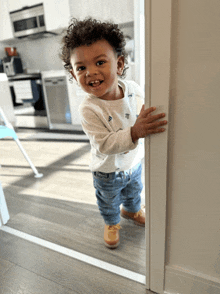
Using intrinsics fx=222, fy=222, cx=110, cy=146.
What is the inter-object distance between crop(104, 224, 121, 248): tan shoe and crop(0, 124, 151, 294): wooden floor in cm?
3

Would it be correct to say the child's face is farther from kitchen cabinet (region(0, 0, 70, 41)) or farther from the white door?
kitchen cabinet (region(0, 0, 70, 41))

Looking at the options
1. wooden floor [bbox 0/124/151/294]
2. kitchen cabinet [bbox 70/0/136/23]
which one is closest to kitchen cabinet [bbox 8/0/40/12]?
kitchen cabinet [bbox 70/0/136/23]

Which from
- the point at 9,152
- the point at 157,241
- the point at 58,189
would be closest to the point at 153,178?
the point at 157,241

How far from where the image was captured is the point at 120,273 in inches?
31.8

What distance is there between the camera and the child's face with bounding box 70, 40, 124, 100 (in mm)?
667

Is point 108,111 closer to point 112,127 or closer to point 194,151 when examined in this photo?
point 112,127

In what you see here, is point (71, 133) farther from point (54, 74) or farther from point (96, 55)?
point (96, 55)

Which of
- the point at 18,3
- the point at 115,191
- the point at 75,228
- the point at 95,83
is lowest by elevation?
the point at 75,228

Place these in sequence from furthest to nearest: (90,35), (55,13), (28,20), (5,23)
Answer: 1. (5,23)
2. (28,20)
3. (55,13)
4. (90,35)

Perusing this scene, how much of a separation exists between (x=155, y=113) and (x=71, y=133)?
2347mm

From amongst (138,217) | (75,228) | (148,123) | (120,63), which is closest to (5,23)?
(120,63)

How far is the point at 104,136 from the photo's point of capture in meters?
0.69

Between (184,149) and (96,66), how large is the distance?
1.19ft

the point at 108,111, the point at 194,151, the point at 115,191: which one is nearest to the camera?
the point at 194,151
